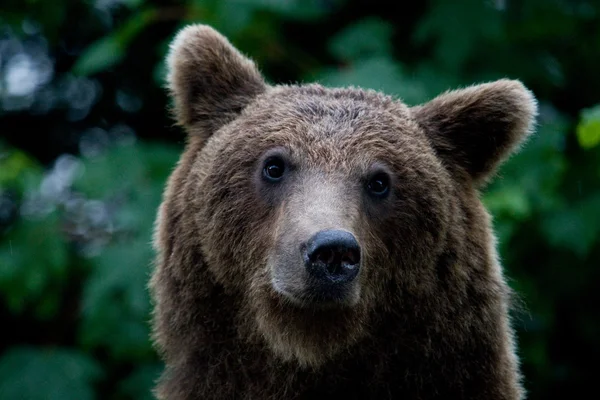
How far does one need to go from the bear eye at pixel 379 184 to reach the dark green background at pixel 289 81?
7.31ft

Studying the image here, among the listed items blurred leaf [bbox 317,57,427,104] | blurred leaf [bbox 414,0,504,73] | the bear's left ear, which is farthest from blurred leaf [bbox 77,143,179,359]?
the bear's left ear

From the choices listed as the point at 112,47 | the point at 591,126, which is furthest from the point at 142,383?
the point at 591,126

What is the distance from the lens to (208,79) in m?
4.84

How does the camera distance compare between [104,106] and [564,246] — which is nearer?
[564,246]

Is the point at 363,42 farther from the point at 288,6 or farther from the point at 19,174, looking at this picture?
the point at 19,174

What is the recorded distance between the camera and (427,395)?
13.9 ft

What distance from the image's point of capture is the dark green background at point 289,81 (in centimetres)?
682

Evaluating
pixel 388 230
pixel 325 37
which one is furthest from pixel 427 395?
pixel 325 37

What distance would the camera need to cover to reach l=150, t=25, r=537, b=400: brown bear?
4113 mm

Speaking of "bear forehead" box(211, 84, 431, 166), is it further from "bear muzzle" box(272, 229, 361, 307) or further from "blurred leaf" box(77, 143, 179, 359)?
"blurred leaf" box(77, 143, 179, 359)

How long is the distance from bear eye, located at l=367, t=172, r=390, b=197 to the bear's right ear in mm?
928

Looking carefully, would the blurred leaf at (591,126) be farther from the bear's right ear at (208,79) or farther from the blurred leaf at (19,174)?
the blurred leaf at (19,174)

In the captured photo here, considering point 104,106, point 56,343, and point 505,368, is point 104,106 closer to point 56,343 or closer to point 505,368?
point 56,343

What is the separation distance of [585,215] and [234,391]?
362 cm
